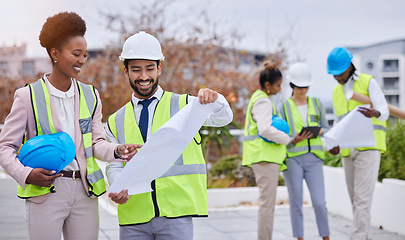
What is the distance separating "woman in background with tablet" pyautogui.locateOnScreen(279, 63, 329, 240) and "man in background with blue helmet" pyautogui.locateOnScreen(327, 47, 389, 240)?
321 millimetres

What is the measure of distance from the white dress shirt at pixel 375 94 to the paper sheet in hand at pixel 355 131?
6.2 inches

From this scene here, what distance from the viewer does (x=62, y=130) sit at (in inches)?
140

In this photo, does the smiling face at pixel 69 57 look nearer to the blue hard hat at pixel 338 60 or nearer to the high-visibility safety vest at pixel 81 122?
the high-visibility safety vest at pixel 81 122

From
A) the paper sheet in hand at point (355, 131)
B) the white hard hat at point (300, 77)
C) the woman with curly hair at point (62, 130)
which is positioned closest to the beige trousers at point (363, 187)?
the paper sheet in hand at point (355, 131)

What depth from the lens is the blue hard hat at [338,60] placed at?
248 inches

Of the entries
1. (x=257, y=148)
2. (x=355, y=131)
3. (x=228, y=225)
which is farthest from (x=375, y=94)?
(x=228, y=225)

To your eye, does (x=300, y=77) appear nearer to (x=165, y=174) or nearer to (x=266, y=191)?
(x=266, y=191)

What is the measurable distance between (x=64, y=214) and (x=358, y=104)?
12.8 feet

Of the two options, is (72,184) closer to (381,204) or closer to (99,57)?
(381,204)

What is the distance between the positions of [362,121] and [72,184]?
3606 millimetres

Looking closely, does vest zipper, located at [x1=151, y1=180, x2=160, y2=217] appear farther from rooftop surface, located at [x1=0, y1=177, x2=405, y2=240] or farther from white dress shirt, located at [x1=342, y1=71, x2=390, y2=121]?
rooftop surface, located at [x1=0, y1=177, x2=405, y2=240]

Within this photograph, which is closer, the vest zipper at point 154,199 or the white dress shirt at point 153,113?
the vest zipper at point 154,199

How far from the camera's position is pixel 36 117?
11.5 feet

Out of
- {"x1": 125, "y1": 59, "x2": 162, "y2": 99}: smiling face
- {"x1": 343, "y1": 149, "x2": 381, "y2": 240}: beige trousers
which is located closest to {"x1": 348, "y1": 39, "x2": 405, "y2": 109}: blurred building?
{"x1": 343, "y1": 149, "x2": 381, "y2": 240}: beige trousers
